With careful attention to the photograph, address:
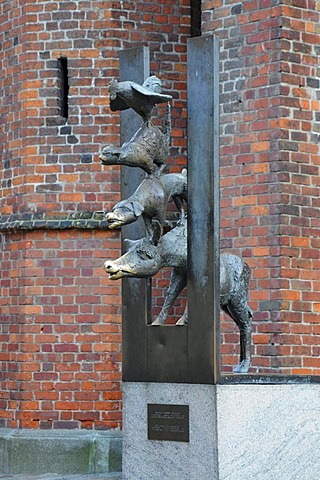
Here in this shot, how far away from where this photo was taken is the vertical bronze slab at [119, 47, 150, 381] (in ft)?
27.2

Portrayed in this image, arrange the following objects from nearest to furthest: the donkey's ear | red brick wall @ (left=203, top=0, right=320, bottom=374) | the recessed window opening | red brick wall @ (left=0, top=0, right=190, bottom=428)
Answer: the donkey's ear < red brick wall @ (left=203, top=0, right=320, bottom=374) < red brick wall @ (left=0, top=0, right=190, bottom=428) < the recessed window opening

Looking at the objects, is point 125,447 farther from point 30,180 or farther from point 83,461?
point 30,180

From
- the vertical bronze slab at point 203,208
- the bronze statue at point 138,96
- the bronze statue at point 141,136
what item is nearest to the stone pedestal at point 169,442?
the vertical bronze slab at point 203,208

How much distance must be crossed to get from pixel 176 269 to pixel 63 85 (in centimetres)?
428

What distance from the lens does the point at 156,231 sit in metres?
8.22

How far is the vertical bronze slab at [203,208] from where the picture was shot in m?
7.95

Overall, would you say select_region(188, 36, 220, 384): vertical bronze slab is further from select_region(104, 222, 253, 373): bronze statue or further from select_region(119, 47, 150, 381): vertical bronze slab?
select_region(119, 47, 150, 381): vertical bronze slab

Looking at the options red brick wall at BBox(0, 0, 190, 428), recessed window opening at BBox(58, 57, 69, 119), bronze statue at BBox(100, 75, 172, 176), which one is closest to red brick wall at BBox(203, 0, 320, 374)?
red brick wall at BBox(0, 0, 190, 428)

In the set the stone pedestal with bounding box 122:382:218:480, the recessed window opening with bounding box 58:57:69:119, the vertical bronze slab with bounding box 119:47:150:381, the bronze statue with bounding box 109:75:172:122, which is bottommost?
the stone pedestal with bounding box 122:382:218:480

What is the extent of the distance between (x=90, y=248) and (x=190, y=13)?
2445 millimetres

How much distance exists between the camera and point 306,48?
1112 centimetres

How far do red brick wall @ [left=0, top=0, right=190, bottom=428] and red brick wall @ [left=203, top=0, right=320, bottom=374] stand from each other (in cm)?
117

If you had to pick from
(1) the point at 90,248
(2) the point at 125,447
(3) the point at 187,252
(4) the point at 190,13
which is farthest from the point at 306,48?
(2) the point at 125,447

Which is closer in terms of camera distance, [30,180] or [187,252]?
[187,252]
